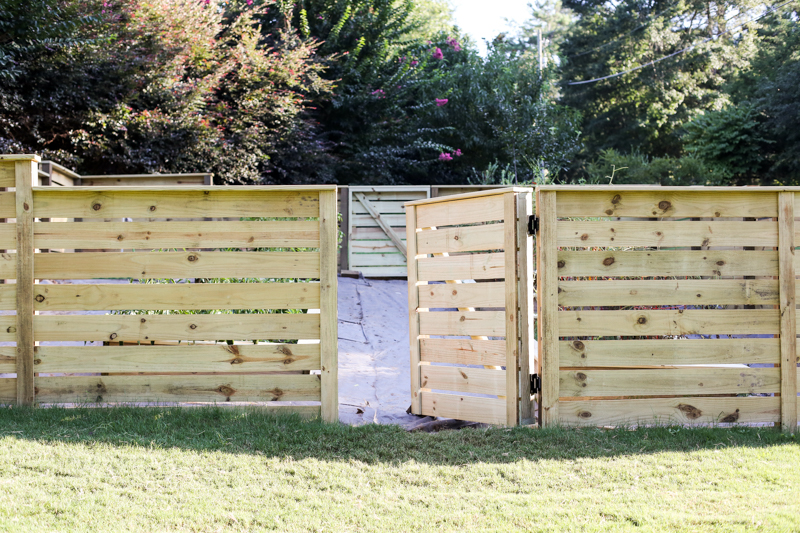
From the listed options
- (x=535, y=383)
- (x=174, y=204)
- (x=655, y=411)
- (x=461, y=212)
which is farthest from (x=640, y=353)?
(x=174, y=204)

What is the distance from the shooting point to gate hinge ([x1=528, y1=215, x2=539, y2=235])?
376 centimetres

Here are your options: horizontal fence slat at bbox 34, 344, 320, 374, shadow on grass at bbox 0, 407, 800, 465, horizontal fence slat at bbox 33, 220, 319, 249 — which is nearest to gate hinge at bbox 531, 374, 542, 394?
shadow on grass at bbox 0, 407, 800, 465

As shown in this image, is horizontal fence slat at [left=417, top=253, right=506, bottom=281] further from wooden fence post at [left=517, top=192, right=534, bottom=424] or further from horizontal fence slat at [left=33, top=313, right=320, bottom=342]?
horizontal fence slat at [left=33, top=313, right=320, bottom=342]

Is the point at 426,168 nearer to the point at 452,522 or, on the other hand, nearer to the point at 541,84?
the point at 541,84

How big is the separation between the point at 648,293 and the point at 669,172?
12.7 meters

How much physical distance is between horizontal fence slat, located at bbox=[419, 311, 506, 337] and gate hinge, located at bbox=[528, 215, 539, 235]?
0.55 metres

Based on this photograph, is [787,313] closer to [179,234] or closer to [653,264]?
[653,264]

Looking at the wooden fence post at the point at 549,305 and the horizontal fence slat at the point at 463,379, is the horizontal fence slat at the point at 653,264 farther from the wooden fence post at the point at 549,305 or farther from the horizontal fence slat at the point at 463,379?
the horizontal fence slat at the point at 463,379

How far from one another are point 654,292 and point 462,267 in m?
1.23

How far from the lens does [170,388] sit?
3826 millimetres

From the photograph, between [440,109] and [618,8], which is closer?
[440,109]

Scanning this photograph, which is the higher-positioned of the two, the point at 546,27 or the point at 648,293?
the point at 546,27

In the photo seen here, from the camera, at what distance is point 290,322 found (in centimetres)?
383

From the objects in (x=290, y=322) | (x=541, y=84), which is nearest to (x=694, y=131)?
(x=541, y=84)
